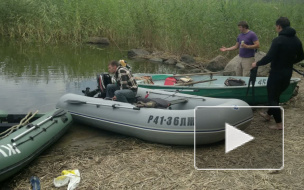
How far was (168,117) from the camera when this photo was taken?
5184 mm

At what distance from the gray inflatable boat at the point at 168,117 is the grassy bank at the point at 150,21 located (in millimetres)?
6390

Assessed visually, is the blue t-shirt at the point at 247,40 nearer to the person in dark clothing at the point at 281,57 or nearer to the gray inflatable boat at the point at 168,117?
the person in dark clothing at the point at 281,57

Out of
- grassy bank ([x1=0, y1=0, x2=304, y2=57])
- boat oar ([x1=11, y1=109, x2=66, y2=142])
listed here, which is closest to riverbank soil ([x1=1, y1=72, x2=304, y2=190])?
boat oar ([x1=11, y1=109, x2=66, y2=142])

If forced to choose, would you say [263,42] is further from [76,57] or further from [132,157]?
[132,157]

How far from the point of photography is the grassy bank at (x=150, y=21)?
12.0 meters

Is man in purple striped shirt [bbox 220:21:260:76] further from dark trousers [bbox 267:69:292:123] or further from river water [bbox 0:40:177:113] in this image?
river water [bbox 0:40:177:113]

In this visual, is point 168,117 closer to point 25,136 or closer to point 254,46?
point 25,136

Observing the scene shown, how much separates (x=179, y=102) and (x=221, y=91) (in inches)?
53.3

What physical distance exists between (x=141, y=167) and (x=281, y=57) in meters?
2.55

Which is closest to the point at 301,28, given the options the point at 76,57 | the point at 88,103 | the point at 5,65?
the point at 76,57

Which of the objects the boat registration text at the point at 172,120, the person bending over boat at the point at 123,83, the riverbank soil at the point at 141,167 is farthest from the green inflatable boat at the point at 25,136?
the boat registration text at the point at 172,120

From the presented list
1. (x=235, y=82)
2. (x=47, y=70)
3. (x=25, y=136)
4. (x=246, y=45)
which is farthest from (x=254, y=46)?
(x=47, y=70)

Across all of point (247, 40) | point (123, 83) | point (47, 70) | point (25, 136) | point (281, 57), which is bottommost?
point (25, 136)

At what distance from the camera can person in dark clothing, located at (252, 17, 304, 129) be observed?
5184 mm
